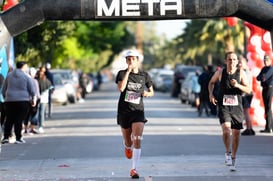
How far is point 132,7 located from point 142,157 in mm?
3088

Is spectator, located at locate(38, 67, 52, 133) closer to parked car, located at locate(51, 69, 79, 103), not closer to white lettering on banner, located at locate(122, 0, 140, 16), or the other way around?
white lettering on banner, located at locate(122, 0, 140, 16)

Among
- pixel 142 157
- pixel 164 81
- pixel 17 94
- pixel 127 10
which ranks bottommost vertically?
pixel 164 81

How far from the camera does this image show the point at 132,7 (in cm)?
1399

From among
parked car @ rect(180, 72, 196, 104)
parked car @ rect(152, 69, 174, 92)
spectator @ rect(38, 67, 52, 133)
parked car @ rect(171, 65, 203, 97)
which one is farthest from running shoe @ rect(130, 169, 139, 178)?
parked car @ rect(152, 69, 174, 92)

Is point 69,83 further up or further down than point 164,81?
further up

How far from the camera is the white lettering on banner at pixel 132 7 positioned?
14.0 metres

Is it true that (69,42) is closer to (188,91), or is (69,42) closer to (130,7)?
(188,91)

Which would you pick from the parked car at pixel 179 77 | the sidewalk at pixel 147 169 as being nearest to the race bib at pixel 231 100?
the sidewalk at pixel 147 169

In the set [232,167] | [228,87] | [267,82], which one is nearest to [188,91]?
[267,82]

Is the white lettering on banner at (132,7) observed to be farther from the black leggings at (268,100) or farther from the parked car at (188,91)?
the parked car at (188,91)

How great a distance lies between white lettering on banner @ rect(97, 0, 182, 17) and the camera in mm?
14000

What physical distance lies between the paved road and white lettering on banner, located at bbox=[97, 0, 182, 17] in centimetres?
258

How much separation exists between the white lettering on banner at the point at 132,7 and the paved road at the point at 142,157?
2.58 m

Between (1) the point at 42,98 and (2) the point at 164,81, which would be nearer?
(1) the point at 42,98
